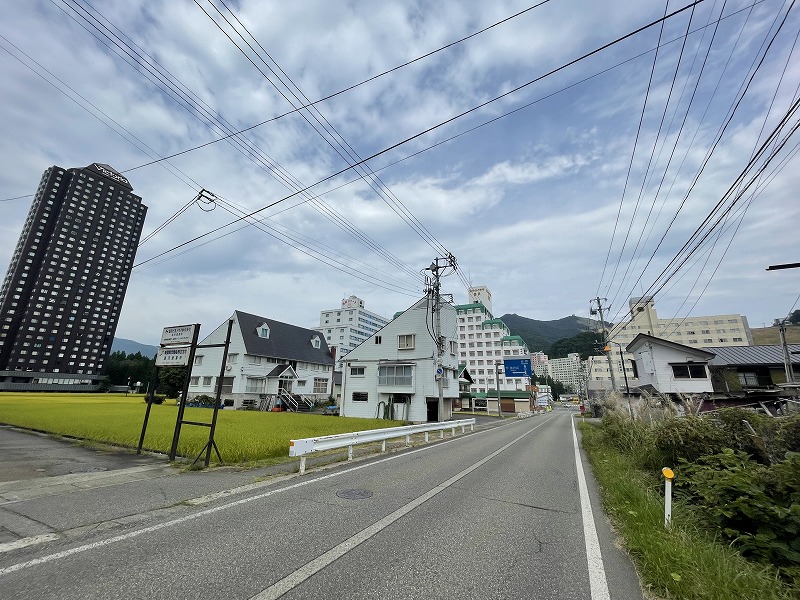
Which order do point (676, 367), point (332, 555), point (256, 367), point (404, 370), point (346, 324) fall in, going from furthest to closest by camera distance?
point (346, 324) < point (256, 367) < point (404, 370) < point (676, 367) < point (332, 555)

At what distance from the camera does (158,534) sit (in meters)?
4.28

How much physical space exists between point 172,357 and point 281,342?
37141 millimetres

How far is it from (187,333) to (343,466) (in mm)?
5809

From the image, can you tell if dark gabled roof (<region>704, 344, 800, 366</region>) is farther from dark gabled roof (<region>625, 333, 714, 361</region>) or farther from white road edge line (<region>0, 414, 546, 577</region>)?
white road edge line (<region>0, 414, 546, 577</region>)

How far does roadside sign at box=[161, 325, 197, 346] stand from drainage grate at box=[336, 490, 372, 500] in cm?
624

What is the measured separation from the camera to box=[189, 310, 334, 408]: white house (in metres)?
38.8

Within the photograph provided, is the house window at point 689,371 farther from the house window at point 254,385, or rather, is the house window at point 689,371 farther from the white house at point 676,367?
the house window at point 254,385

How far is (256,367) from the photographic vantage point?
131ft

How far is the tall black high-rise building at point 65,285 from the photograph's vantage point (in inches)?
3054

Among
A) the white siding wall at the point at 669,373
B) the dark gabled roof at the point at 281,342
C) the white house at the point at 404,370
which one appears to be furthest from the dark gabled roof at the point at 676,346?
the dark gabled roof at the point at 281,342

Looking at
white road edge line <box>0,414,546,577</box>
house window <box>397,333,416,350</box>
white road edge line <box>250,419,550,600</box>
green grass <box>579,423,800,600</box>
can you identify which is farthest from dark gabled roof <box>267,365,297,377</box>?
green grass <box>579,423,800,600</box>

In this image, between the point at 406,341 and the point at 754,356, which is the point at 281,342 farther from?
the point at 754,356

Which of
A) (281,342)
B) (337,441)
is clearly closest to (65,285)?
(281,342)

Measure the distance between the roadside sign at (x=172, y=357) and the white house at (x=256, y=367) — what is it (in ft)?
90.2
